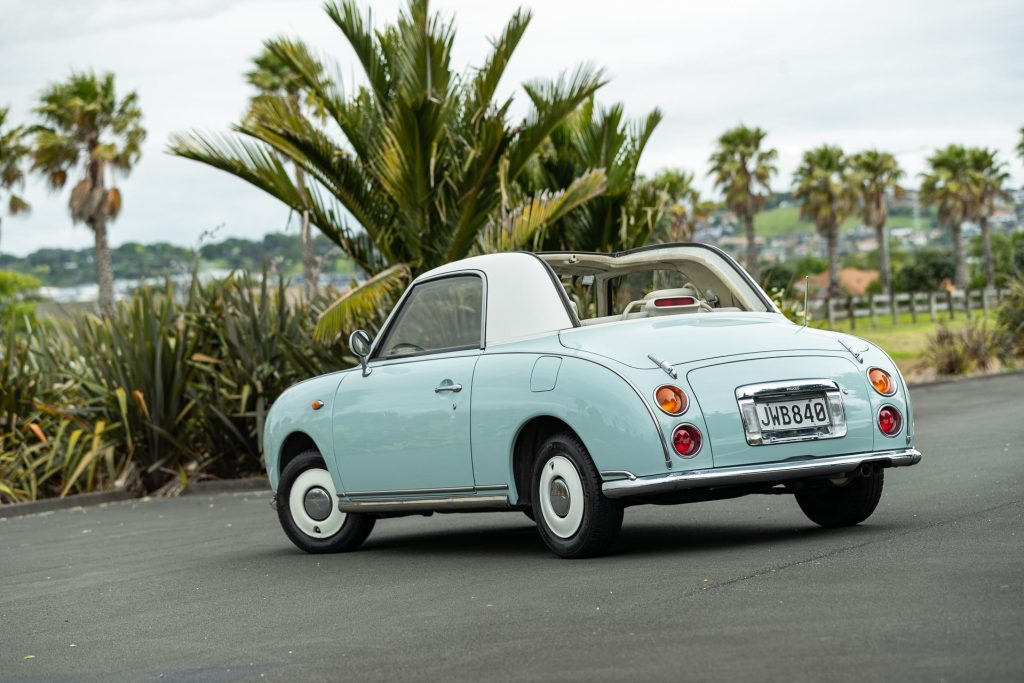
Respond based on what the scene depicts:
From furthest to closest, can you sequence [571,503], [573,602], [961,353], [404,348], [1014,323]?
1. [1014,323]
2. [961,353]
3. [404,348]
4. [571,503]
5. [573,602]

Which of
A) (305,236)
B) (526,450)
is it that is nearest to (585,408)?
(526,450)

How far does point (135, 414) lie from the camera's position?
1767 cm

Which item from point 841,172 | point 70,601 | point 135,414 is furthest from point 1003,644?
point 841,172

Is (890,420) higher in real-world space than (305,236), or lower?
lower

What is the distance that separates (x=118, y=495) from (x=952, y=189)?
73.6 m

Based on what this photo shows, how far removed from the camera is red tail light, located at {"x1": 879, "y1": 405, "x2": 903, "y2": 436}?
8.00 metres

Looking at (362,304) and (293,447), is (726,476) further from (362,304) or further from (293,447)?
(362,304)

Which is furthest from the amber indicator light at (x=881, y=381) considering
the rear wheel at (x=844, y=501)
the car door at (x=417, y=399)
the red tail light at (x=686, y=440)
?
the car door at (x=417, y=399)

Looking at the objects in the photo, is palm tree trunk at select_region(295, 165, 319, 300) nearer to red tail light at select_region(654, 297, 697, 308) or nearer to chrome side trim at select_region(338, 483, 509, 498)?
chrome side trim at select_region(338, 483, 509, 498)

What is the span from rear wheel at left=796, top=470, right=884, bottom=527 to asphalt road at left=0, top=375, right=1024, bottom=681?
0.46 feet

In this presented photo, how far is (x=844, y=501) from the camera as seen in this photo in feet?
28.5

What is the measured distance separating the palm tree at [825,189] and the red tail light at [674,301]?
7652 centimetres

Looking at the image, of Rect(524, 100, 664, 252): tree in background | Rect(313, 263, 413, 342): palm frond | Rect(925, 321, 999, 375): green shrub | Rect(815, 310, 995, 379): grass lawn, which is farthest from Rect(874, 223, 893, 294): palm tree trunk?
Rect(313, 263, 413, 342): palm frond

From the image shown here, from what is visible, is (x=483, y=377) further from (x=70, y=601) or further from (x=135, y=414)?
(x=135, y=414)
